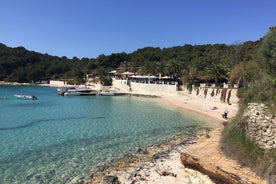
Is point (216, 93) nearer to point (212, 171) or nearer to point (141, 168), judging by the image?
point (141, 168)

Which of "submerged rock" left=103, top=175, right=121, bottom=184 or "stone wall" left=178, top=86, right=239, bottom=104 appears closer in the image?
"submerged rock" left=103, top=175, right=121, bottom=184

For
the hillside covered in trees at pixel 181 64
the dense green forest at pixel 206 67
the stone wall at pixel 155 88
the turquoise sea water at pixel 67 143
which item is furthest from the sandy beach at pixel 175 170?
the stone wall at pixel 155 88

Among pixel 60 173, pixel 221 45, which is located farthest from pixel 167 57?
pixel 60 173

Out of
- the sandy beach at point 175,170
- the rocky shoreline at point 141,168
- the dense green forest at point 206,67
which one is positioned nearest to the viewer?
the sandy beach at point 175,170

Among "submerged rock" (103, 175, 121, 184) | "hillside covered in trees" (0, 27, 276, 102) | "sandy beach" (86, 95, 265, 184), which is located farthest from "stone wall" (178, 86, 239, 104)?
"submerged rock" (103, 175, 121, 184)

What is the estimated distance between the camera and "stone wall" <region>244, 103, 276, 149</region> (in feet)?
37.1

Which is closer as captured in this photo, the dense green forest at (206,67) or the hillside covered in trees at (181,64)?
the dense green forest at (206,67)

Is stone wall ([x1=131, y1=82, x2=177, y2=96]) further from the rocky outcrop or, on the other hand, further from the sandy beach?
the rocky outcrop

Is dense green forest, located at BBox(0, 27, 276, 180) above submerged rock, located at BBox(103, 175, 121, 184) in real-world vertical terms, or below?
above

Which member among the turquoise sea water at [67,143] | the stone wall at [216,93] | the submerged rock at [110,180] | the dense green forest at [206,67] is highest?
the dense green forest at [206,67]

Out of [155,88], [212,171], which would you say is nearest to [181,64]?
[155,88]

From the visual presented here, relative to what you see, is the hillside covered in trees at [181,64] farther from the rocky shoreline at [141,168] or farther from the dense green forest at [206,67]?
the rocky shoreline at [141,168]

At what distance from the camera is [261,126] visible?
11953 millimetres

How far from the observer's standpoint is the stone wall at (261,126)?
1131 cm
